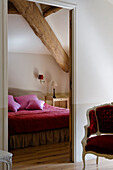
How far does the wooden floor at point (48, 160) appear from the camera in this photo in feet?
11.9

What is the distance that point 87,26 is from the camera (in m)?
4.09

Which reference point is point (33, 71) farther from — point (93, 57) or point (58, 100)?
point (93, 57)

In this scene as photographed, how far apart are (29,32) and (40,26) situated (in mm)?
684

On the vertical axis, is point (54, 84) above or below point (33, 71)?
below

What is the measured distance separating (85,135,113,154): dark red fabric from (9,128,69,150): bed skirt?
172 cm

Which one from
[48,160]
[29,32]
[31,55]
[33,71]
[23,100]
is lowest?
[48,160]

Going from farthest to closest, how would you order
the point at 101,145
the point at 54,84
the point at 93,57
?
the point at 54,84, the point at 93,57, the point at 101,145

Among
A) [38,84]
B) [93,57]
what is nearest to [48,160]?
[93,57]

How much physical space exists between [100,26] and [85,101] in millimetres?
1351

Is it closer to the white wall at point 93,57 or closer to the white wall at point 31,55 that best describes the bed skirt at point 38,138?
the white wall at point 93,57

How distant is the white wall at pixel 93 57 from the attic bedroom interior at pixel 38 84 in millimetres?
200

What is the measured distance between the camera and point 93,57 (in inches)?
164

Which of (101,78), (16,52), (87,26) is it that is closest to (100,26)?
(87,26)

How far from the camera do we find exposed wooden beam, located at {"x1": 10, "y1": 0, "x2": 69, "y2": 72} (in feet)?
16.6
